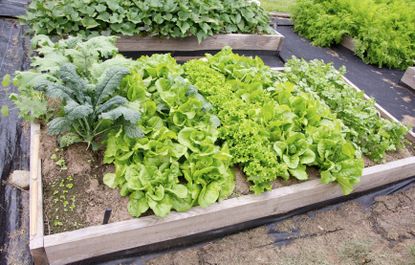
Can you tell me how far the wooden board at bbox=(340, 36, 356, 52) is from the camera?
588cm

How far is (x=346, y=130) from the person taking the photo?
3.09 metres

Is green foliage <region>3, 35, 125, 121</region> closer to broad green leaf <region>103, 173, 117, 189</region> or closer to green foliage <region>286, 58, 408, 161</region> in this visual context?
Answer: broad green leaf <region>103, 173, 117, 189</region>

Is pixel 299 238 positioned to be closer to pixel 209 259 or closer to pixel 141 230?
pixel 209 259

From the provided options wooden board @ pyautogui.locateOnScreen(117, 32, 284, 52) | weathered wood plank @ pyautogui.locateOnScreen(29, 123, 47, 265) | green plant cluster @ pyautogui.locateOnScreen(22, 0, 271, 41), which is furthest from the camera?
wooden board @ pyautogui.locateOnScreen(117, 32, 284, 52)

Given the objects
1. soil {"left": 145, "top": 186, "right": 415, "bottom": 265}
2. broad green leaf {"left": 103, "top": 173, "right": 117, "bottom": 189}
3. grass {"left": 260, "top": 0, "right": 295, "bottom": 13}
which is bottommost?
soil {"left": 145, "top": 186, "right": 415, "bottom": 265}

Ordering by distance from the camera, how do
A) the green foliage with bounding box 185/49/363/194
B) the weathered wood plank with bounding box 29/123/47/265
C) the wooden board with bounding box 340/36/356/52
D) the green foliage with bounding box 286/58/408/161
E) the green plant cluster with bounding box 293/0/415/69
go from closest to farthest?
the weathered wood plank with bounding box 29/123/47/265 → the green foliage with bounding box 185/49/363/194 → the green foliage with bounding box 286/58/408/161 → the green plant cluster with bounding box 293/0/415/69 → the wooden board with bounding box 340/36/356/52

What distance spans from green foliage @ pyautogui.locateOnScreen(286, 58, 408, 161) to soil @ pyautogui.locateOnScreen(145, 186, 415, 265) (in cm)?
60

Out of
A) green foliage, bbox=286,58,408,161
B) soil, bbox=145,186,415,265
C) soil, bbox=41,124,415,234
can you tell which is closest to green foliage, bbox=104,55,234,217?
soil, bbox=41,124,415,234

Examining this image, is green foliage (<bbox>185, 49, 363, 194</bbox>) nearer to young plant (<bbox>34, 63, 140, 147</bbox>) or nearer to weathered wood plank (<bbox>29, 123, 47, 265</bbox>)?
young plant (<bbox>34, 63, 140, 147</bbox>)

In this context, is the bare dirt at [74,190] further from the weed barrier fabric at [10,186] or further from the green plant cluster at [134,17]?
the green plant cluster at [134,17]

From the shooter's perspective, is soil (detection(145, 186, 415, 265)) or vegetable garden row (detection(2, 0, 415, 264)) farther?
soil (detection(145, 186, 415, 265))

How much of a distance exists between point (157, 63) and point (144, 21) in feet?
4.55

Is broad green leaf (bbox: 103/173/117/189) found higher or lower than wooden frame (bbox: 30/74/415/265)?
higher

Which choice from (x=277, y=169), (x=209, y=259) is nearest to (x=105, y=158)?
(x=209, y=259)
